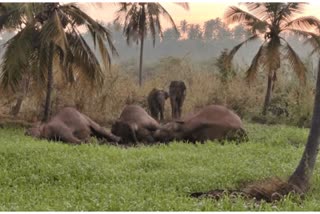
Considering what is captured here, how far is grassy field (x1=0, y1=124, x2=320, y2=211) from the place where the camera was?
246 inches

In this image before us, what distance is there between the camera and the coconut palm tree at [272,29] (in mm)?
18344

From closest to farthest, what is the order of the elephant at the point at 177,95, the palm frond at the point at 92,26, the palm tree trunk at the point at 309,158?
the palm tree trunk at the point at 309,158 → the palm frond at the point at 92,26 → the elephant at the point at 177,95

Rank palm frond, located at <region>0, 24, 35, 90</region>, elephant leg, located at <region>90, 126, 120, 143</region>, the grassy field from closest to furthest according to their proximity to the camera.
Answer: the grassy field < elephant leg, located at <region>90, 126, 120, 143</region> < palm frond, located at <region>0, 24, 35, 90</region>

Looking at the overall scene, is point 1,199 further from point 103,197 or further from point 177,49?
point 177,49

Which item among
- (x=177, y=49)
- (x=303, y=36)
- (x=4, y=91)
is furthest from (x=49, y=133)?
(x=177, y=49)

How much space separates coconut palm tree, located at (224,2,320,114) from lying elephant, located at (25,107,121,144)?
7.45 meters

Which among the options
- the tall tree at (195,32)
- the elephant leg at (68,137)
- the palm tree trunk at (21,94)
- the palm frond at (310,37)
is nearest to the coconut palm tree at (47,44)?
the palm tree trunk at (21,94)

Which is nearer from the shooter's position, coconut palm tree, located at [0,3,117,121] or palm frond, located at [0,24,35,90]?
palm frond, located at [0,24,35,90]

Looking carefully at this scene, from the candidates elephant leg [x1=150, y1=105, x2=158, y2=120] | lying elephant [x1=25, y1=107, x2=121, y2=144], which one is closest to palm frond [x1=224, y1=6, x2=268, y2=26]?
elephant leg [x1=150, y1=105, x2=158, y2=120]

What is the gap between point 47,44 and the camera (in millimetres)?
14930

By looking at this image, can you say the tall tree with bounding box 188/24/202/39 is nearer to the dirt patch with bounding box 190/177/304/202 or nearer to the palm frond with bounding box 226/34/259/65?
the palm frond with bounding box 226/34/259/65

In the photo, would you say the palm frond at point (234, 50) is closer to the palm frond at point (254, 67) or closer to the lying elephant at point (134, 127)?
the palm frond at point (254, 67)

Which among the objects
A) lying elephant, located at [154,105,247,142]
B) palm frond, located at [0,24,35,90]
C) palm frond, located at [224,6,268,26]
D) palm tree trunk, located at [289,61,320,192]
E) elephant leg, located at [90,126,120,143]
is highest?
palm frond, located at [224,6,268,26]

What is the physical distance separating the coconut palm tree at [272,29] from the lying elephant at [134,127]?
20.0ft
